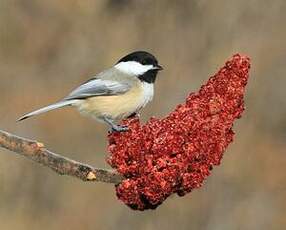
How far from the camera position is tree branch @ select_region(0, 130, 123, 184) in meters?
2.31

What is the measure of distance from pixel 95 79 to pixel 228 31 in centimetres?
594

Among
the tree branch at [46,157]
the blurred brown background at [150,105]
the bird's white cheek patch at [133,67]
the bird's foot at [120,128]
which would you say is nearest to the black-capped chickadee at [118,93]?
the bird's white cheek patch at [133,67]

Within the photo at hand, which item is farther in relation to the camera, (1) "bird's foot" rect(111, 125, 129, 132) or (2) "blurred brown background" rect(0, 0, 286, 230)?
(2) "blurred brown background" rect(0, 0, 286, 230)

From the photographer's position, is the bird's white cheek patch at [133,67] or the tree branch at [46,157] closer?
the tree branch at [46,157]

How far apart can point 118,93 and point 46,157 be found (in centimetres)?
107

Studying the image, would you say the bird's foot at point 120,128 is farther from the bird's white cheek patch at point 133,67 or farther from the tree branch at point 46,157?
the bird's white cheek patch at point 133,67

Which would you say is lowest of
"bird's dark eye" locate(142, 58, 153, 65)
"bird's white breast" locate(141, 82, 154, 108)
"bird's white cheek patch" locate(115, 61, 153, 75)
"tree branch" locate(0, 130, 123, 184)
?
"bird's white breast" locate(141, 82, 154, 108)

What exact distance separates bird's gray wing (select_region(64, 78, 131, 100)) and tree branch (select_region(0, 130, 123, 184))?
0.87 metres

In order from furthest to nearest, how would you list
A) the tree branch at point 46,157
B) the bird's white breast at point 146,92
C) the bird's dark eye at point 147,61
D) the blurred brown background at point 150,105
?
1. the blurred brown background at point 150,105
2. the bird's white breast at point 146,92
3. the bird's dark eye at point 147,61
4. the tree branch at point 46,157

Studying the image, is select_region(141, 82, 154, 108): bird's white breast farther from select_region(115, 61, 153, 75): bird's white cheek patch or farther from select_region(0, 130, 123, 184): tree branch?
select_region(0, 130, 123, 184): tree branch

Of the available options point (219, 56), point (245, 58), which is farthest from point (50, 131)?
point (245, 58)

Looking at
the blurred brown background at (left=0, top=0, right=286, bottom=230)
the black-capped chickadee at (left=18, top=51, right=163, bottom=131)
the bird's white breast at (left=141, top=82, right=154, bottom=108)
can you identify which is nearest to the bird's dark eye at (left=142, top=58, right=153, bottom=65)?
the black-capped chickadee at (left=18, top=51, right=163, bottom=131)

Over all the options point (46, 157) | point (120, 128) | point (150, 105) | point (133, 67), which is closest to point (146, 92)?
point (133, 67)

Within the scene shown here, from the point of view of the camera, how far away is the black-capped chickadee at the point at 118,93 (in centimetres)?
325
